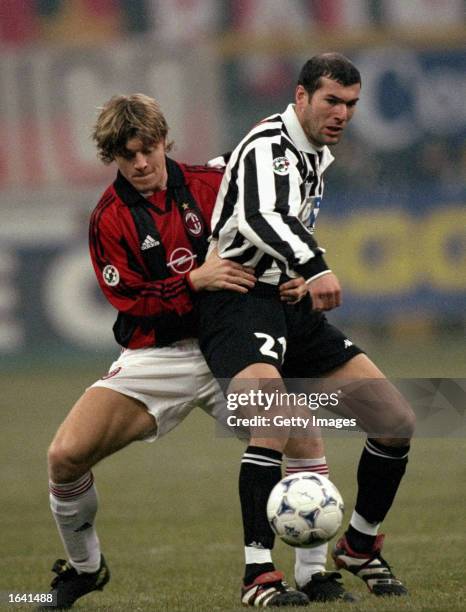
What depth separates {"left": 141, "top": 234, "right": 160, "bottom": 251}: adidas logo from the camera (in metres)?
5.90

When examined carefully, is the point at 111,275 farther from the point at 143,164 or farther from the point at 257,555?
the point at 257,555

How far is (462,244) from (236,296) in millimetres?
12771

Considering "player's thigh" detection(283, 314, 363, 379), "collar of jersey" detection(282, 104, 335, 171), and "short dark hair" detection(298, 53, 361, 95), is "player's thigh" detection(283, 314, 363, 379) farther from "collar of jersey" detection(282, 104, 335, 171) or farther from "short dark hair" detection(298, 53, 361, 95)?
"short dark hair" detection(298, 53, 361, 95)

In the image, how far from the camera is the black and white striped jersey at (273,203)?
214 inches

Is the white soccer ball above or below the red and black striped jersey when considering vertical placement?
below

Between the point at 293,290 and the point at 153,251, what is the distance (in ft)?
2.18

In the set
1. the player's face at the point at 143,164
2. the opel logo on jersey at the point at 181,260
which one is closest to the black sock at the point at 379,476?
the opel logo on jersey at the point at 181,260

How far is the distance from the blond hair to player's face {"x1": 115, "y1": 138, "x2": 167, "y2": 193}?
2cm

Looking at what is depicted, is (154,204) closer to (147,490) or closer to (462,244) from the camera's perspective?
(147,490)

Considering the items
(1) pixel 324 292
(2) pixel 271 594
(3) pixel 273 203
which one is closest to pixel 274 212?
(3) pixel 273 203

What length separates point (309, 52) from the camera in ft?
65.3

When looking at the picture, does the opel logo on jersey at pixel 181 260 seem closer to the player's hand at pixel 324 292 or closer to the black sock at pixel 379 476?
the player's hand at pixel 324 292

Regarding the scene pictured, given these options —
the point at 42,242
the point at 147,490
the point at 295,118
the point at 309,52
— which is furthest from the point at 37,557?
the point at 309,52

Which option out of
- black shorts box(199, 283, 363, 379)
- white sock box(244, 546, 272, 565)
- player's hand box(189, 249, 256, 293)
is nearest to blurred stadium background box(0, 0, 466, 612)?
black shorts box(199, 283, 363, 379)
